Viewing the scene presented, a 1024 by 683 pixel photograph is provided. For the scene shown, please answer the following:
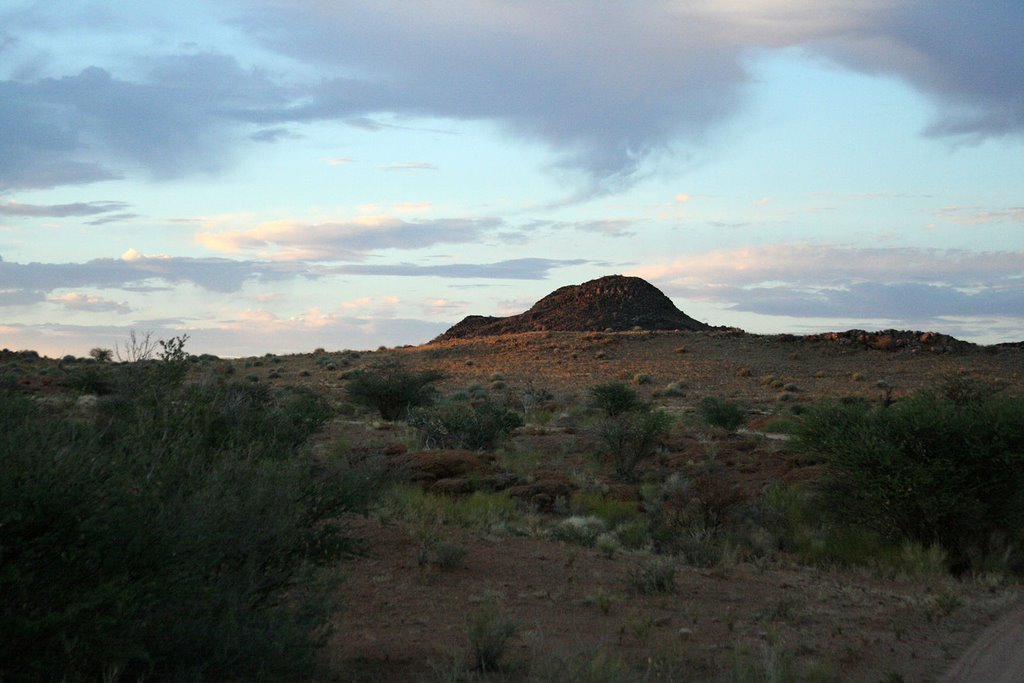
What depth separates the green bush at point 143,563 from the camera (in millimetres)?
5469

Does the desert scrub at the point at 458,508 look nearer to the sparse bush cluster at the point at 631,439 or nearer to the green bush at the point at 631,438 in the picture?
the sparse bush cluster at the point at 631,439

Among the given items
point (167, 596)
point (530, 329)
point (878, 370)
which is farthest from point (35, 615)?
point (530, 329)

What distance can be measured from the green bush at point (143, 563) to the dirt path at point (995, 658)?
621 cm

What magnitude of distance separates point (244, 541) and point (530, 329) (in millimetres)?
87567

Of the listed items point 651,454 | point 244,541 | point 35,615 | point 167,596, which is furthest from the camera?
point 651,454

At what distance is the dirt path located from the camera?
8934 millimetres

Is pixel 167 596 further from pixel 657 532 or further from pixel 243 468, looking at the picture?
pixel 657 532

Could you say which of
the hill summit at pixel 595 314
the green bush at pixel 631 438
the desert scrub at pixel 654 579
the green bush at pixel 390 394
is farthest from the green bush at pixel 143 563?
the hill summit at pixel 595 314

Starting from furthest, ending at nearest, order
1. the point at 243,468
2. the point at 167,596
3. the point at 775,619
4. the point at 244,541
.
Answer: the point at 775,619 → the point at 243,468 → the point at 244,541 → the point at 167,596

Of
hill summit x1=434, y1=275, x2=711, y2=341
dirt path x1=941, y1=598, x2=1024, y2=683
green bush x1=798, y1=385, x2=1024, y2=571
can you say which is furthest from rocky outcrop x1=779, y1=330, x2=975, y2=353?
dirt path x1=941, y1=598, x2=1024, y2=683

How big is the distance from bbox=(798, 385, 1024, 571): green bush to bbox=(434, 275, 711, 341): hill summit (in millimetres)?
72086

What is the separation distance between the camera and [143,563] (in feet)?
19.5

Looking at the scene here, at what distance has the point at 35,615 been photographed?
5383 mm

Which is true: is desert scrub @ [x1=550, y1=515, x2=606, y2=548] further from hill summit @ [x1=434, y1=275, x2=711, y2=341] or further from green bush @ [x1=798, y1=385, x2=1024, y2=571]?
hill summit @ [x1=434, y1=275, x2=711, y2=341]
